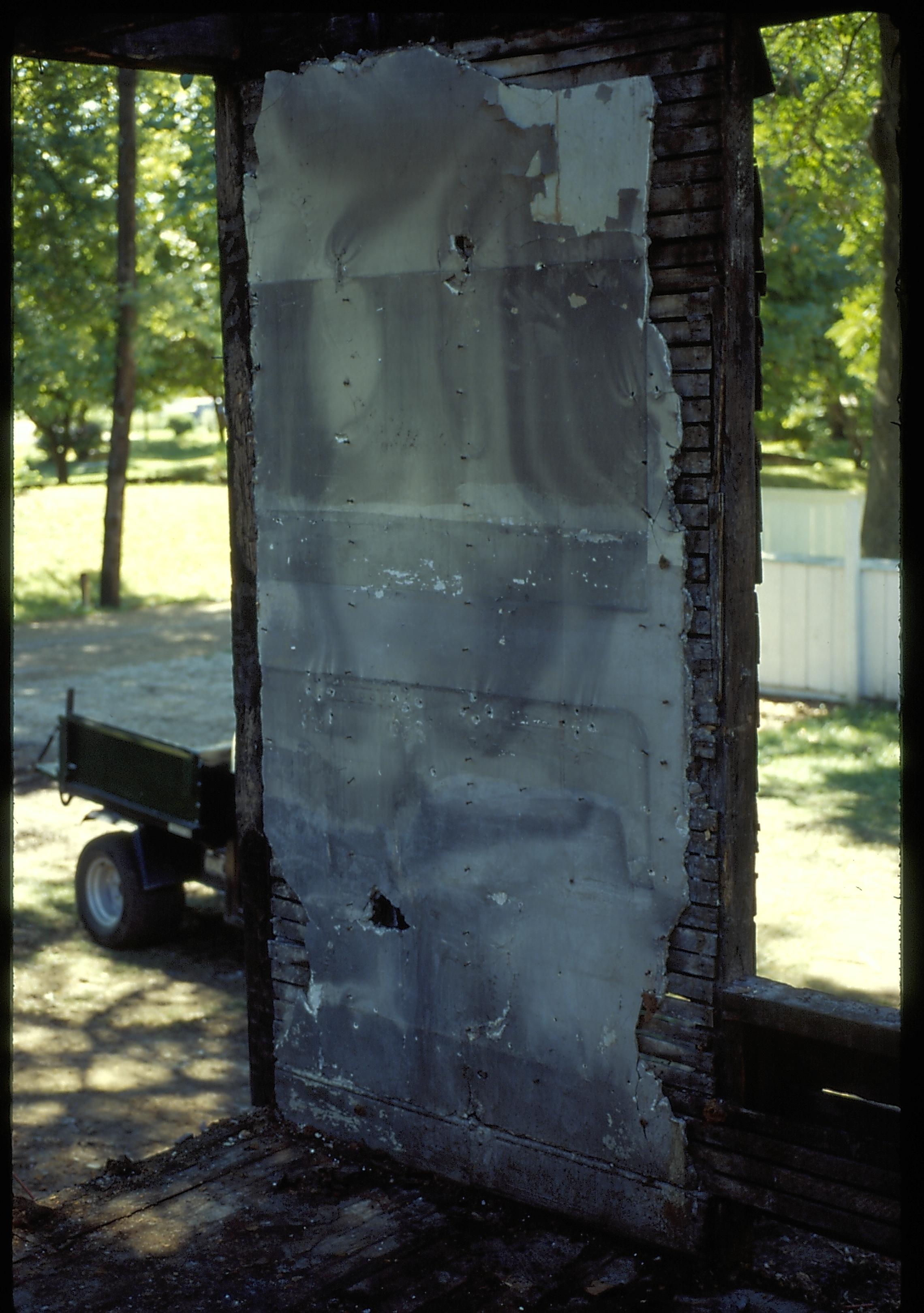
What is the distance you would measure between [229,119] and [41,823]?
7.42 meters

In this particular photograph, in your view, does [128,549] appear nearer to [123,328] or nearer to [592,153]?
[123,328]

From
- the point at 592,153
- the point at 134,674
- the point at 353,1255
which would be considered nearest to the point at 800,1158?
the point at 353,1255

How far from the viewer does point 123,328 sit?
2070 centimetres

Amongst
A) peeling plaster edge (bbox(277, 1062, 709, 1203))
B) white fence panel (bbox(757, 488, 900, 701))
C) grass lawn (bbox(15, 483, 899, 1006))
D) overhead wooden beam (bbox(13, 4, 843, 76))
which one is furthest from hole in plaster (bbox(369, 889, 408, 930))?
white fence panel (bbox(757, 488, 900, 701))

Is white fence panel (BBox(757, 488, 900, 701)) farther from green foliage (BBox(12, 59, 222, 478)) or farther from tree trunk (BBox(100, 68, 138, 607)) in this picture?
green foliage (BBox(12, 59, 222, 478))

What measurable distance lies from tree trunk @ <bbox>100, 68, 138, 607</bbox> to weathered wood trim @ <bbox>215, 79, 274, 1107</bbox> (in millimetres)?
15380

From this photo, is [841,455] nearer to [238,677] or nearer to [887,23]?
[887,23]

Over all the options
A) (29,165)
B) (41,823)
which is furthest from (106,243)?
(41,823)

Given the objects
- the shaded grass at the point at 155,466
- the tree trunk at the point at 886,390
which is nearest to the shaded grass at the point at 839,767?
the tree trunk at the point at 886,390

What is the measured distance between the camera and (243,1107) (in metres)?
6.59

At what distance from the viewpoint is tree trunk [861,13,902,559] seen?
12156mm

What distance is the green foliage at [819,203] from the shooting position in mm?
13008

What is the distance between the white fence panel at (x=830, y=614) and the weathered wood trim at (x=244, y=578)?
350 inches

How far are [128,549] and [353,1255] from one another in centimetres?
2245
